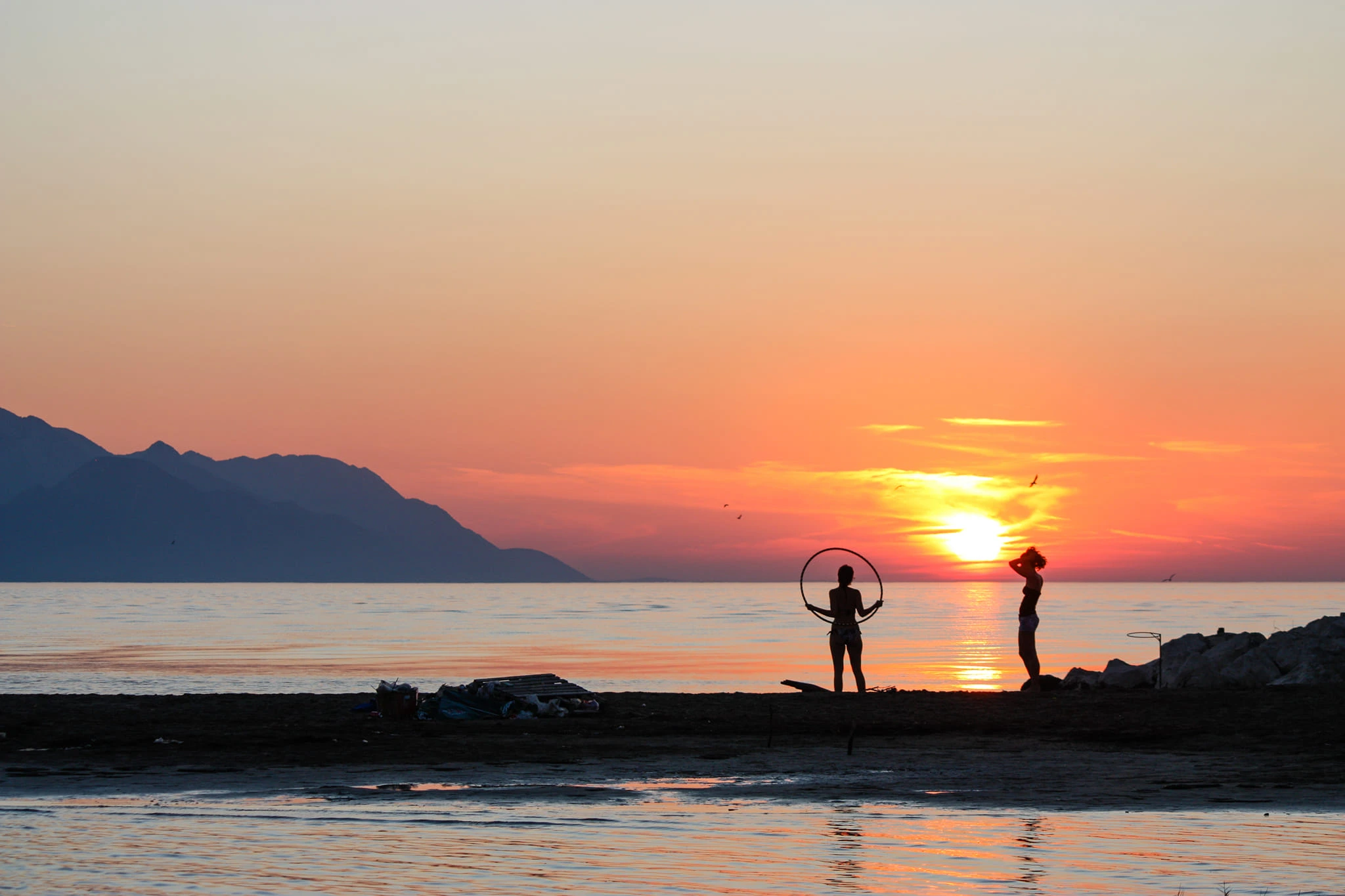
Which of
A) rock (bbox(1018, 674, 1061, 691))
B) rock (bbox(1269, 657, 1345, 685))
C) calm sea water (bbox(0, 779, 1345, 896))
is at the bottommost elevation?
calm sea water (bbox(0, 779, 1345, 896))

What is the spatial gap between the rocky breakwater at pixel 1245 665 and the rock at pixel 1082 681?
0.7 inches

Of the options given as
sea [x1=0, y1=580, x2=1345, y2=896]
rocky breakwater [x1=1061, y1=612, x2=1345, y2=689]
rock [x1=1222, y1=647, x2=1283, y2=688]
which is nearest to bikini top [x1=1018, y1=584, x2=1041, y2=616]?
rocky breakwater [x1=1061, y1=612, x2=1345, y2=689]

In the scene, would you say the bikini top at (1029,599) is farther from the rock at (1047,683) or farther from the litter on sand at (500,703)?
the litter on sand at (500,703)

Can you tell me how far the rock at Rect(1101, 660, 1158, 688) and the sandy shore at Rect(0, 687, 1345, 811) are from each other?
339 cm

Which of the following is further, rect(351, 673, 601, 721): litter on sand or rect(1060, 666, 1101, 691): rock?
rect(1060, 666, 1101, 691): rock

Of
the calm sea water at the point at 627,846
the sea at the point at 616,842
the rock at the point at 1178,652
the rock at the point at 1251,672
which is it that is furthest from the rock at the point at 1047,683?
the calm sea water at the point at 627,846

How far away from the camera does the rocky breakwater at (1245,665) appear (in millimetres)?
24734

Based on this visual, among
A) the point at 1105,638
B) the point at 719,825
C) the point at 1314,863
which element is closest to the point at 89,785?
the point at 719,825

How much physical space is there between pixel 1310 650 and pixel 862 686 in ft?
26.5

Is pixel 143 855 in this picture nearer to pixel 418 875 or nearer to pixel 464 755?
pixel 418 875

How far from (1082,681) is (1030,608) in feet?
7.74

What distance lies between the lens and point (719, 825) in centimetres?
1252

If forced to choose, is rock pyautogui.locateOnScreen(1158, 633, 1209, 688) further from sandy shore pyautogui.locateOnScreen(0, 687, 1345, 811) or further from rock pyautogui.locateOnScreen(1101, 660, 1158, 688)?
sandy shore pyautogui.locateOnScreen(0, 687, 1345, 811)

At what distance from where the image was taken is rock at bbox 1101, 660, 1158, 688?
86.3ft
